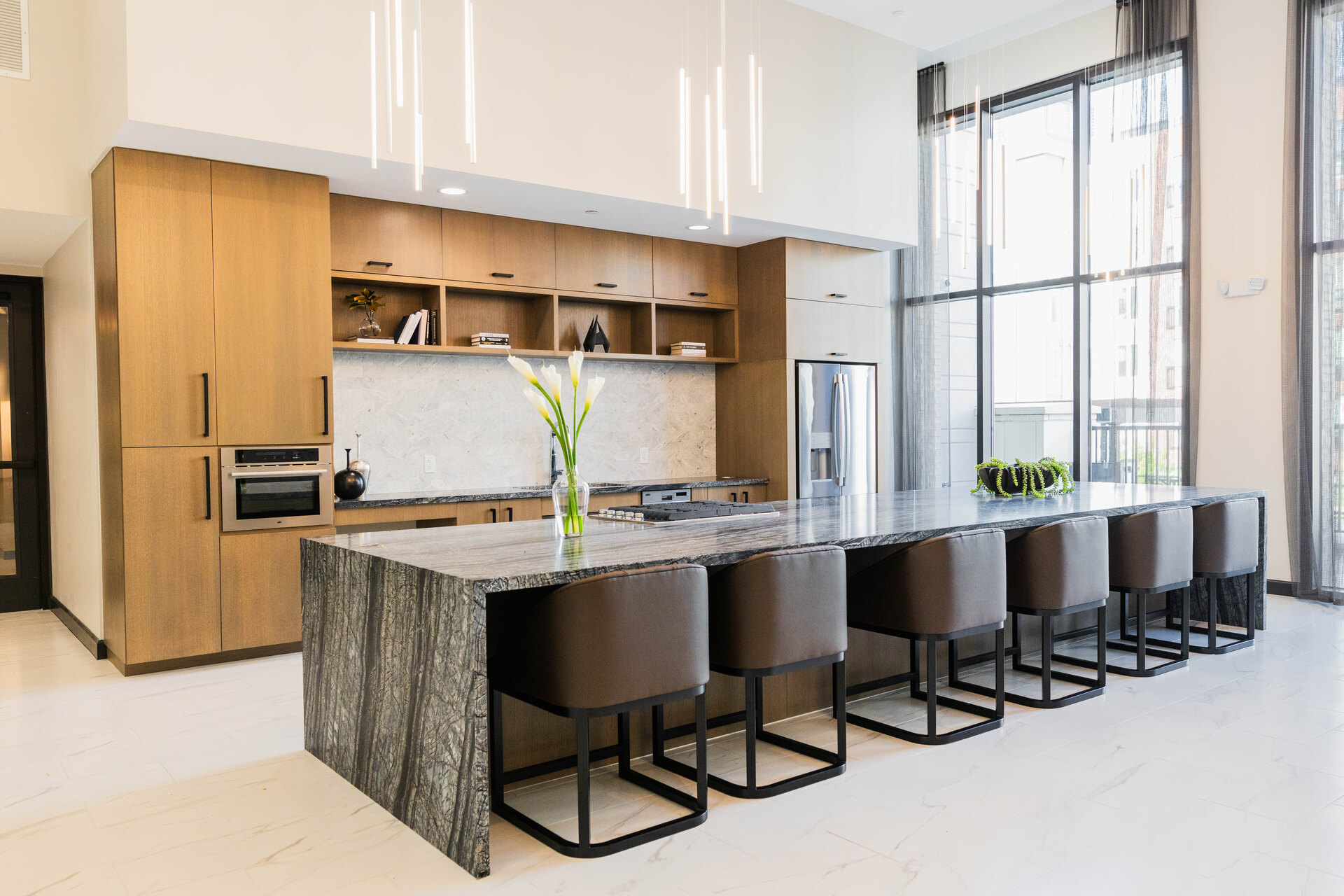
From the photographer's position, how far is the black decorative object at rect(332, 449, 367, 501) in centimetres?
496

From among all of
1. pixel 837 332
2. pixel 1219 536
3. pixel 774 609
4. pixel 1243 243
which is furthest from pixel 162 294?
pixel 1243 243

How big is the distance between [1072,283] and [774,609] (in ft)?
17.4

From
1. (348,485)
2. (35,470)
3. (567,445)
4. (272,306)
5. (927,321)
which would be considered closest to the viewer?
(567,445)

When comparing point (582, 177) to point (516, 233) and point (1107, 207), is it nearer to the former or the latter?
point (516, 233)

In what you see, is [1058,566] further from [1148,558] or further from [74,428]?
[74,428]

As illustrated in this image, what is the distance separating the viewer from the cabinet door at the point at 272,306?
445cm

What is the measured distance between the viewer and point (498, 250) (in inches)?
221

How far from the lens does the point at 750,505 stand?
4.03 meters

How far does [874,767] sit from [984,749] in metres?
0.44

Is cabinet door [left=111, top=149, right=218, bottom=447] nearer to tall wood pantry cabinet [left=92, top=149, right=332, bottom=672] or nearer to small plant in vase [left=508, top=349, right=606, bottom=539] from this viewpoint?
tall wood pantry cabinet [left=92, top=149, right=332, bottom=672]

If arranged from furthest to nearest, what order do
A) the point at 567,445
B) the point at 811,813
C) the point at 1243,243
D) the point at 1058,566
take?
the point at 1243,243 → the point at 1058,566 → the point at 567,445 → the point at 811,813

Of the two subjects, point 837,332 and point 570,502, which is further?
point 837,332

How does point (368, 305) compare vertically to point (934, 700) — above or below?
above

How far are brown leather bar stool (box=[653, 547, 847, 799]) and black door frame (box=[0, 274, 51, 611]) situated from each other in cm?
535
